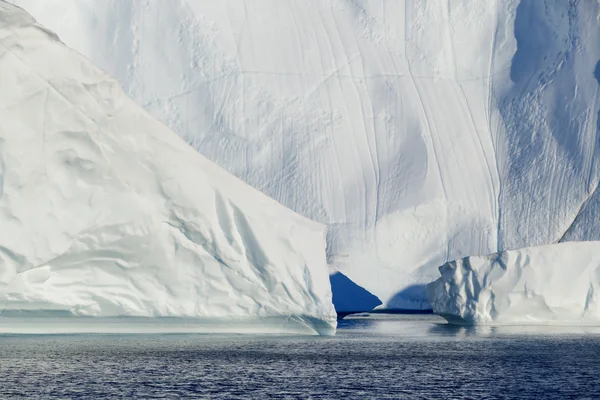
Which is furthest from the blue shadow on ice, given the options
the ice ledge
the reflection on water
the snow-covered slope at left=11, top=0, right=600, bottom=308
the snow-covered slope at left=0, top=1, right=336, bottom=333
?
the snow-covered slope at left=0, top=1, right=336, bottom=333

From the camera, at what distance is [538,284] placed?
22.9 meters

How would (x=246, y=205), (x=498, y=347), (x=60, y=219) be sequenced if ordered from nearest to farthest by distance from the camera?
1. (x=60, y=219)
2. (x=246, y=205)
3. (x=498, y=347)

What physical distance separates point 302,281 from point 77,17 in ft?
54.1

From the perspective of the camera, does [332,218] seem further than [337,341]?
Yes

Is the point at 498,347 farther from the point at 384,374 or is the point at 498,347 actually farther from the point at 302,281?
the point at 384,374

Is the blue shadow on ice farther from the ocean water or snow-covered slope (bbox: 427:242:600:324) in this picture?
the ocean water

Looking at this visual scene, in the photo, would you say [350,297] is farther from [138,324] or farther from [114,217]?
[114,217]

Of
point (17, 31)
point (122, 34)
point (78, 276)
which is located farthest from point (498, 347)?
point (122, 34)

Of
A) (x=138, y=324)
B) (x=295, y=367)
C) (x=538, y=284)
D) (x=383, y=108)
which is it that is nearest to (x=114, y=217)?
(x=138, y=324)

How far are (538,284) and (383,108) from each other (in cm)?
1056

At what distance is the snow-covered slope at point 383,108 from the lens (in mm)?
30672

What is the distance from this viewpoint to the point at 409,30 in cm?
3272

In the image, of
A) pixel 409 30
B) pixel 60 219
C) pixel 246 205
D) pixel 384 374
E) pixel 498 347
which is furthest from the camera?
pixel 409 30

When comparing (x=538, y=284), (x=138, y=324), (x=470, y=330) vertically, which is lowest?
(x=138, y=324)
